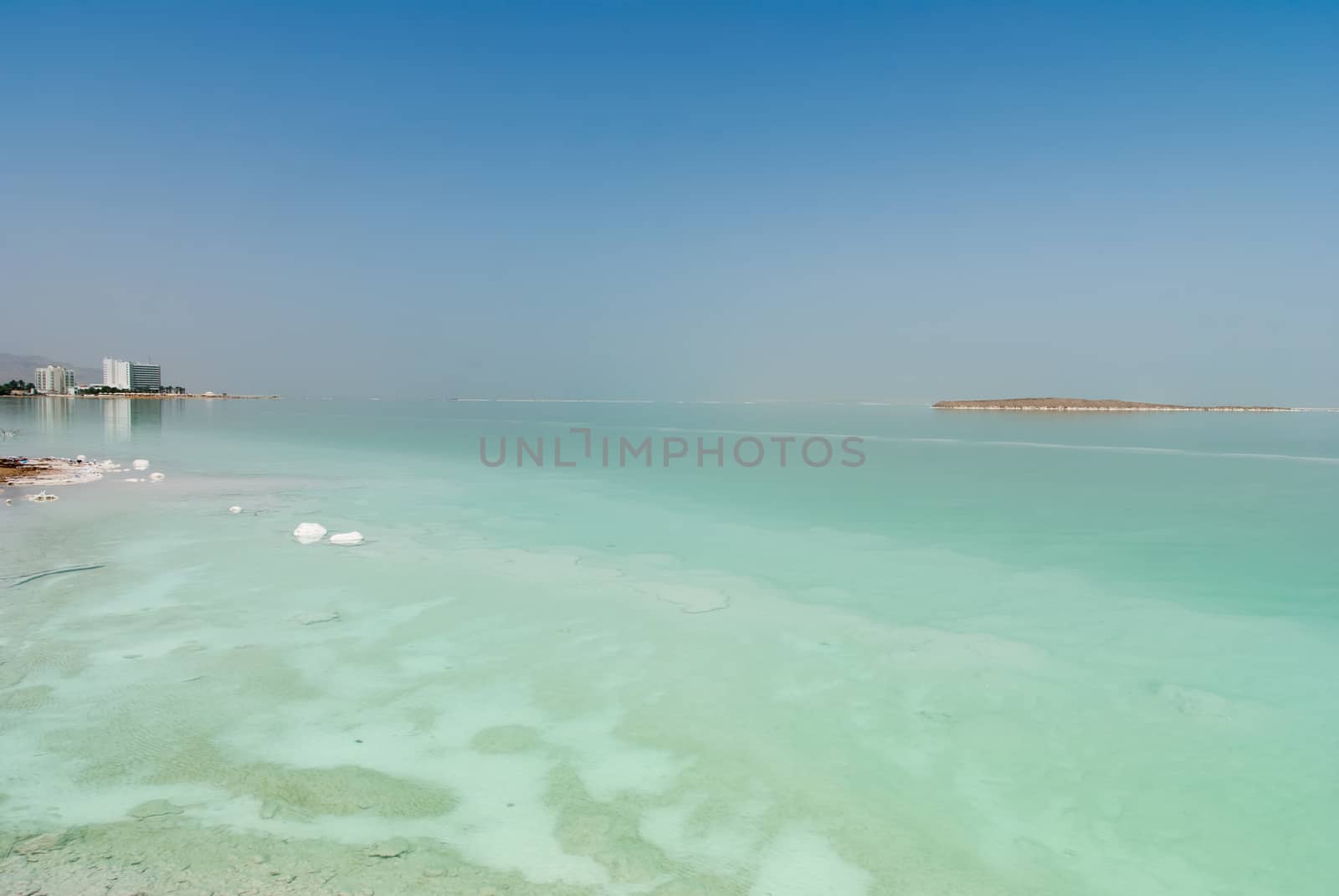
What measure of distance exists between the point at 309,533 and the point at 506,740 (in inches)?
244

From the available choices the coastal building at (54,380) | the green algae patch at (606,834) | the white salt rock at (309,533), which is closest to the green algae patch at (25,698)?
the green algae patch at (606,834)

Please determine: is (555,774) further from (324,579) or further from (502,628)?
(324,579)

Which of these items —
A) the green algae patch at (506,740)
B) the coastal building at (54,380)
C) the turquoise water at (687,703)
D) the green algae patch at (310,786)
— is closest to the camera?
the turquoise water at (687,703)

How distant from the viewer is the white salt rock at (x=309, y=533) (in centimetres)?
897

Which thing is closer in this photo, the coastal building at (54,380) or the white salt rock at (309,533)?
the white salt rock at (309,533)

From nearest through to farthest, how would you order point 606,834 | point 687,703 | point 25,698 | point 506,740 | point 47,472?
point 606,834 → point 506,740 → point 25,698 → point 687,703 → point 47,472

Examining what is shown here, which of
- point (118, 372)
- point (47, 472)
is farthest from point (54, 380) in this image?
point (47, 472)

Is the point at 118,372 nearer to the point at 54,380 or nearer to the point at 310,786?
the point at 54,380

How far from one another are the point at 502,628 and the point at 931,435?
31108 millimetres

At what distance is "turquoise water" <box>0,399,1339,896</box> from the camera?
121 inches

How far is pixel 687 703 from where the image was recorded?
4.50 m

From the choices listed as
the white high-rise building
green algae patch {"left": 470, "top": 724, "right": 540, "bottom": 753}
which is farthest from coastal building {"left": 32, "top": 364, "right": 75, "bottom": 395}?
green algae patch {"left": 470, "top": 724, "right": 540, "bottom": 753}

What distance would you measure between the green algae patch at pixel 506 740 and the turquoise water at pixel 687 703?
0.06 ft

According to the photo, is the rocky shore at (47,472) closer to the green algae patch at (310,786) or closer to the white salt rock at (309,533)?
the white salt rock at (309,533)
